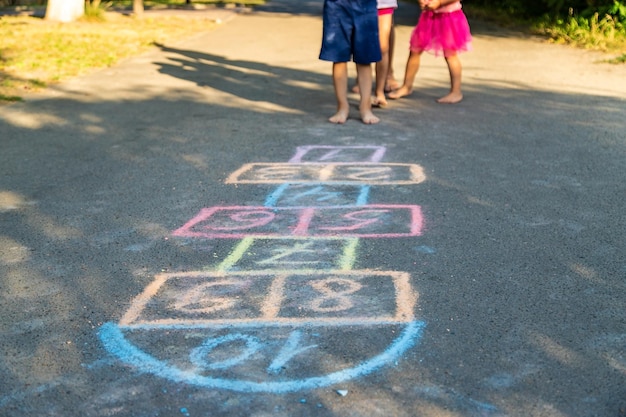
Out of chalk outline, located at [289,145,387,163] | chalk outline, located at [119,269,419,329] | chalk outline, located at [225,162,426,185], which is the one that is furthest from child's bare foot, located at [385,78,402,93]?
chalk outline, located at [119,269,419,329]

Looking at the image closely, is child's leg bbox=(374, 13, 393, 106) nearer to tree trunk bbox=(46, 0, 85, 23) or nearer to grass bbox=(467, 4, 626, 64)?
grass bbox=(467, 4, 626, 64)

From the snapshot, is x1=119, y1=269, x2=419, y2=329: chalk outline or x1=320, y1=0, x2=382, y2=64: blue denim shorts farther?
x1=320, y1=0, x2=382, y2=64: blue denim shorts

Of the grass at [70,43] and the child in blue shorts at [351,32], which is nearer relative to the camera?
the child in blue shorts at [351,32]

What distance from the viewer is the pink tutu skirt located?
8.39 m

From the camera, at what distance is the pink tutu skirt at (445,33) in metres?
8.39

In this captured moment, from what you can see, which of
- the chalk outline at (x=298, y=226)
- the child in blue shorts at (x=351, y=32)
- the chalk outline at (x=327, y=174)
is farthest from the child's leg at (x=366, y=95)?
the chalk outline at (x=298, y=226)

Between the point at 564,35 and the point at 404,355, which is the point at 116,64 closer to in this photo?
the point at 564,35

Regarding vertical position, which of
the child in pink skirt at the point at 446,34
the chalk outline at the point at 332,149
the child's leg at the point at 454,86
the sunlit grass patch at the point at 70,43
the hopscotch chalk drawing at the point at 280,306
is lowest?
the sunlit grass patch at the point at 70,43

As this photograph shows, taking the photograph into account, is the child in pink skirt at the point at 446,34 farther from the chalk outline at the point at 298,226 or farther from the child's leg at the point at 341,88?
the chalk outline at the point at 298,226

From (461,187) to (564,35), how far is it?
8.60 metres

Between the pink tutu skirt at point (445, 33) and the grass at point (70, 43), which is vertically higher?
the pink tutu skirt at point (445, 33)

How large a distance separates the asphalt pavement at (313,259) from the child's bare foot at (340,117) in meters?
0.19

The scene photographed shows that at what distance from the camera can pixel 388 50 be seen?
8.69m

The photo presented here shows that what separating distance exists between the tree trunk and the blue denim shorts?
10.0m
